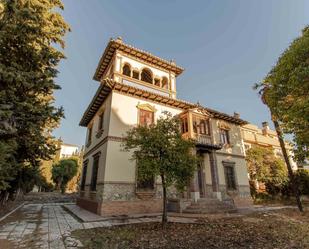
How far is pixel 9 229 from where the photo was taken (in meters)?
7.78

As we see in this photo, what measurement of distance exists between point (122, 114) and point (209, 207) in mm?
8828

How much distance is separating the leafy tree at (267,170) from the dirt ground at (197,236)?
1315 cm

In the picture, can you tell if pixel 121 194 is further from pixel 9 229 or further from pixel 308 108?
pixel 308 108

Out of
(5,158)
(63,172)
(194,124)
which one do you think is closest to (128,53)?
(194,124)

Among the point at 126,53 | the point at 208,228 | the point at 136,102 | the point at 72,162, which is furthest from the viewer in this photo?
the point at 72,162

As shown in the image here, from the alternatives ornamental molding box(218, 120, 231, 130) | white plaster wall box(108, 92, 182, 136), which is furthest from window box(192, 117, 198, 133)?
white plaster wall box(108, 92, 182, 136)

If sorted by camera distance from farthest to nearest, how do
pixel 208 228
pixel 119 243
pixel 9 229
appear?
1. pixel 208 228
2. pixel 9 229
3. pixel 119 243

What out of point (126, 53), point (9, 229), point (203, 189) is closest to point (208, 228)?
point (203, 189)

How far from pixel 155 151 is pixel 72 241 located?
473 centimetres

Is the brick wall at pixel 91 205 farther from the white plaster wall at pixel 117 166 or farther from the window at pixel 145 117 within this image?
the window at pixel 145 117

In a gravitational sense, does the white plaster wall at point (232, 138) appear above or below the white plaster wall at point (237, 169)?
above

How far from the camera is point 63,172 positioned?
33.6 meters

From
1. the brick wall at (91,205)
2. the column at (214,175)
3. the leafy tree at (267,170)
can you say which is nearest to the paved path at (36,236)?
the brick wall at (91,205)

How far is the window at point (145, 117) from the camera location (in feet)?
46.8
